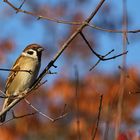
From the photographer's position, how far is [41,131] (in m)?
11.1

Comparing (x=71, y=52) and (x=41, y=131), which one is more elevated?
(x=71, y=52)

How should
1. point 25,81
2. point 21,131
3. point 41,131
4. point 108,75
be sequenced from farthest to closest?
point 108,75, point 41,131, point 21,131, point 25,81

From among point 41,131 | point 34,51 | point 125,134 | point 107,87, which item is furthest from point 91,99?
point 125,134

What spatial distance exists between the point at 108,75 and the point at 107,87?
0.86m

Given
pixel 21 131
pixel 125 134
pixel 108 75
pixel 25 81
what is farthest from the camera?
pixel 108 75

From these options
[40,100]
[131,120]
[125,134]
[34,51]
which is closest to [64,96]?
[40,100]

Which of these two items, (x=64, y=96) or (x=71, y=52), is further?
(x=71, y=52)

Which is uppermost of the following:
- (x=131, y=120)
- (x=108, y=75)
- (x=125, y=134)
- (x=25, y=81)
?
A: (x=108, y=75)

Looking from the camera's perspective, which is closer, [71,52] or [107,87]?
[107,87]

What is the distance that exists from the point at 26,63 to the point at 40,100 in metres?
5.35

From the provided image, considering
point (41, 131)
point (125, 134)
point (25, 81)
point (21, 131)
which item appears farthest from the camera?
point (41, 131)

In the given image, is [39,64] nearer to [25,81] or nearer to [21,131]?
[25,81]

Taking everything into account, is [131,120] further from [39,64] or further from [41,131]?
[39,64]

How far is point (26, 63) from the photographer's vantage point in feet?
20.2
